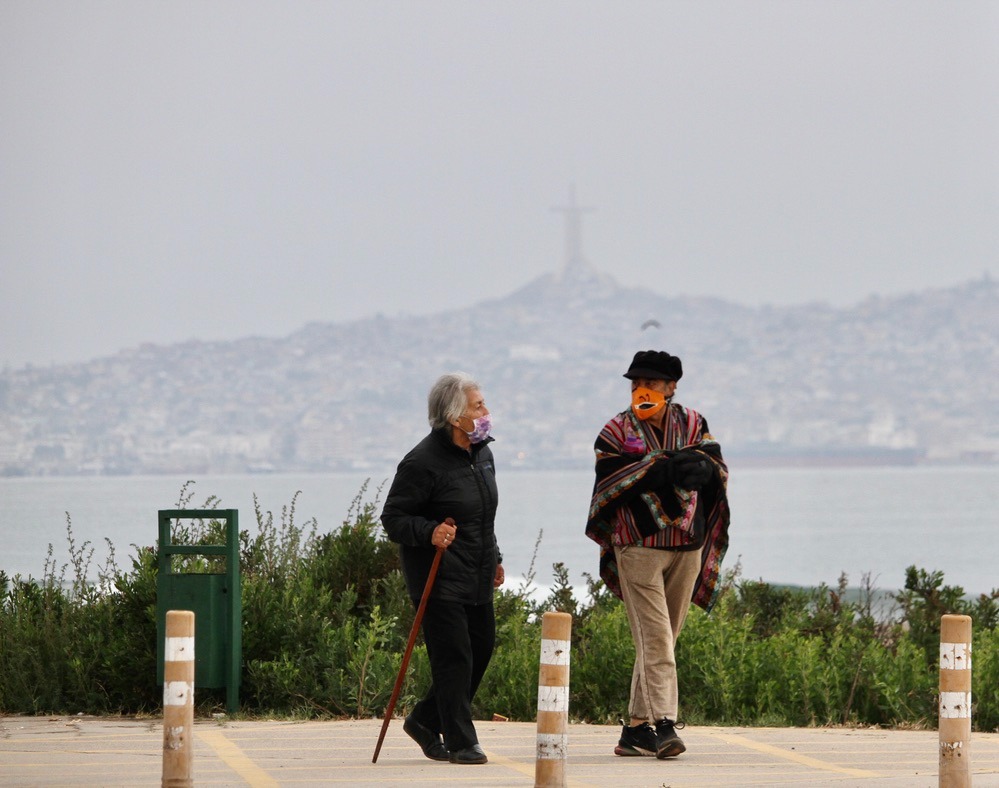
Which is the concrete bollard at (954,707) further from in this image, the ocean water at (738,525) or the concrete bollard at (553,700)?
the ocean water at (738,525)

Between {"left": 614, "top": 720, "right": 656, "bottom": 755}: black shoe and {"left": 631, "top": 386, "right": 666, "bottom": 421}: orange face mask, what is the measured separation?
4.83 ft

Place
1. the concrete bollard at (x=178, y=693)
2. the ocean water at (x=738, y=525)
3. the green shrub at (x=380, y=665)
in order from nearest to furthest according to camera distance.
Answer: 1. the concrete bollard at (x=178, y=693)
2. the green shrub at (x=380, y=665)
3. the ocean water at (x=738, y=525)

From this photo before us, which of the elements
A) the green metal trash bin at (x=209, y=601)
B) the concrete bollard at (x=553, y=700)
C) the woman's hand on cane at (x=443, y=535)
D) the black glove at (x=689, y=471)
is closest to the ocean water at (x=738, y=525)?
the green metal trash bin at (x=209, y=601)

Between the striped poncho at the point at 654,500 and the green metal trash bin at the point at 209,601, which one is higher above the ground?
the striped poncho at the point at 654,500

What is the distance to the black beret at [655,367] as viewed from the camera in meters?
8.14

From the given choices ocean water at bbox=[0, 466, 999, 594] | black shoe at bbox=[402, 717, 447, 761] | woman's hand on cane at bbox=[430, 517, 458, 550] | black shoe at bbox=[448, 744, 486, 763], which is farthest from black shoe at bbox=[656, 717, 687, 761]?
ocean water at bbox=[0, 466, 999, 594]

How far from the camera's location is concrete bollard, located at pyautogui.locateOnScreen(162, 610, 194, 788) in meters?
6.40

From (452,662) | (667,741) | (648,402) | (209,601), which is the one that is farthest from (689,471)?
(209,601)

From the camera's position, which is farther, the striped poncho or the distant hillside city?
the distant hillside city

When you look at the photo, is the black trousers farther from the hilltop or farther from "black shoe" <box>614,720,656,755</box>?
the hilltop

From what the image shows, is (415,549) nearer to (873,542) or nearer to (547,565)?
(547,565)

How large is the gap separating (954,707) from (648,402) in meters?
2.17

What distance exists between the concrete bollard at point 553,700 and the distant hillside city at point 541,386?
93.9 metres

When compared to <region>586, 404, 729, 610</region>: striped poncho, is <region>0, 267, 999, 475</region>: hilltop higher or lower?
higher
